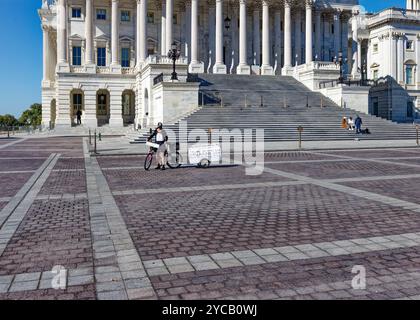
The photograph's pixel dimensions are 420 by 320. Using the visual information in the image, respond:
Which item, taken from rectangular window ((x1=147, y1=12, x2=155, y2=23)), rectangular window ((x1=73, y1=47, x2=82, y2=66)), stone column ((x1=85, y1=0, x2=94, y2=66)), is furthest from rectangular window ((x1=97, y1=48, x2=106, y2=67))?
rectangular window ((x1=147, y1=12, x2=155, y2=23))

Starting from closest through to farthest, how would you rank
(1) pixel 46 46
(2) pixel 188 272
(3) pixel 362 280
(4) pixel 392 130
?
(3) pixel 362 280 → (2) pixel 188 272 → (4) pixel 392 130 → (1) pixel 46 46

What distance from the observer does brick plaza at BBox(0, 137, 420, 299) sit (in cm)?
506

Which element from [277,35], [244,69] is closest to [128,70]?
[244,69]

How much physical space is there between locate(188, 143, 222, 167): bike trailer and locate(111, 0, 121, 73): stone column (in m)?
39.7

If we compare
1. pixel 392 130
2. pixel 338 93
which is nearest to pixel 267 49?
pixel 338 93

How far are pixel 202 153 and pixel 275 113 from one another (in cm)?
2205

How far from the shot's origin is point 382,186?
1241 cm

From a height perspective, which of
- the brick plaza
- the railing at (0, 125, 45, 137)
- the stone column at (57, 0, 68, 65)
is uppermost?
the stone column at (57, 0, 68, 65)

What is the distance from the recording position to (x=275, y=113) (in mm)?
38781

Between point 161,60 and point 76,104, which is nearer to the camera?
point 161,60

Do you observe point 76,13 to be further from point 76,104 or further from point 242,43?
point 242,43

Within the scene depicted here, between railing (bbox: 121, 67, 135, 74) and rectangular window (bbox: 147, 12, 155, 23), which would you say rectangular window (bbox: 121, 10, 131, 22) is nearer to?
→ rectangular window (bbox: 147, 12, 155, 23)

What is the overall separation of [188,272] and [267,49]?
54.3 metres

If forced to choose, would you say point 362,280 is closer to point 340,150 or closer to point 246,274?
point 246,274
